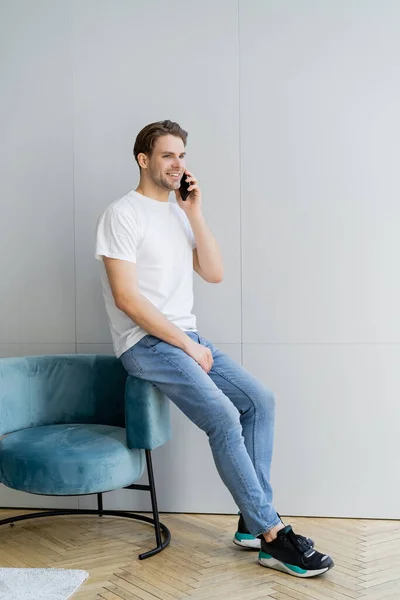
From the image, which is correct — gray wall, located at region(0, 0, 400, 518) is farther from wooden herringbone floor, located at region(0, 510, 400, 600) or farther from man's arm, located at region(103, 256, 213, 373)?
man's arm, located at region(103, 256, 213, 373)

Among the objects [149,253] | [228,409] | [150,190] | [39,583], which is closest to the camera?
[39,583]

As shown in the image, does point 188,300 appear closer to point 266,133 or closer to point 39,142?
point 266,133

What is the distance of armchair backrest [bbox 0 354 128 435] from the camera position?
3123mm

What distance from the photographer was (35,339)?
11.6ft

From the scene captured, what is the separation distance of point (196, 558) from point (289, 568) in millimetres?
383

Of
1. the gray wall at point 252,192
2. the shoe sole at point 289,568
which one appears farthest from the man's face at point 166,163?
the shoe sole at point 289,568

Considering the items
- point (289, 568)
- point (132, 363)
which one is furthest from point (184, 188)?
point (289, 568)

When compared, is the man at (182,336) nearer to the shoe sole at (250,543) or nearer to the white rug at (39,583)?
the shoe sole at (250,543)

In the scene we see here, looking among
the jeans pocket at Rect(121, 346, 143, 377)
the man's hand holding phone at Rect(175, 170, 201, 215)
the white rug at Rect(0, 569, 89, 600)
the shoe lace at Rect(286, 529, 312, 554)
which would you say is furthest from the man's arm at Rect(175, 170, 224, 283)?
the white rug at Rect(0, 569, 89, 600)

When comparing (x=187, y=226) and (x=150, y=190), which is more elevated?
(x=150, y=190)

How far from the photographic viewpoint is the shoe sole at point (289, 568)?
2.54 metres

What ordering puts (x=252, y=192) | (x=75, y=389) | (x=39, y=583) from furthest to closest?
(x=252, y=192) < (x=75, y=389) < (x=39, y=583)

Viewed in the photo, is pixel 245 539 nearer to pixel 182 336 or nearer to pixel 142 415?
pixel 142 415

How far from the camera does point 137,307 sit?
2779 mm
